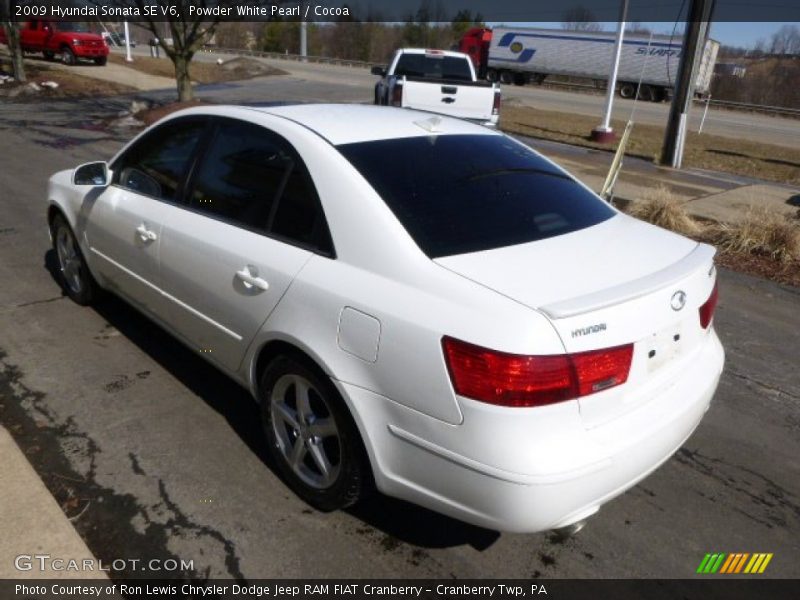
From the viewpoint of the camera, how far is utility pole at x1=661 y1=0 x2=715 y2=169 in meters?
11.6

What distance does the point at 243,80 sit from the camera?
3092 cm

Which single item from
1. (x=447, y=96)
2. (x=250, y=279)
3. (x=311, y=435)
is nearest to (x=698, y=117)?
(x=447, y=96)

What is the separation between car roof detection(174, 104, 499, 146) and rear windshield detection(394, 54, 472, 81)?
396 inches

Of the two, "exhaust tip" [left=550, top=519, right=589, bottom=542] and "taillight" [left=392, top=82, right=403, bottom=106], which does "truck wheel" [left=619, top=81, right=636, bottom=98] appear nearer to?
"taillight" [left=392, top=82, right=403, bottom=106]

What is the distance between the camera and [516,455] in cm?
212

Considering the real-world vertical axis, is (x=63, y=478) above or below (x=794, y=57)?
below

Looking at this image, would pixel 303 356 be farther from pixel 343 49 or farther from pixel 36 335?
pixel 343 49

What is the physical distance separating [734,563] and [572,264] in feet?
4.66

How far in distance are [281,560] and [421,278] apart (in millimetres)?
1261

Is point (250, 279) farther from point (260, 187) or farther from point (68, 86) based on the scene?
point (68, 86)

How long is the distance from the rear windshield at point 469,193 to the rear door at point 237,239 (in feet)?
1.08

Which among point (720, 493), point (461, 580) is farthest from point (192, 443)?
point (720, 493)

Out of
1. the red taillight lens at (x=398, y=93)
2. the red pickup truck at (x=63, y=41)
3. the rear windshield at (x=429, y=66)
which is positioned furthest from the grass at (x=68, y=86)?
the red taillight lens at (x=398, y=93)

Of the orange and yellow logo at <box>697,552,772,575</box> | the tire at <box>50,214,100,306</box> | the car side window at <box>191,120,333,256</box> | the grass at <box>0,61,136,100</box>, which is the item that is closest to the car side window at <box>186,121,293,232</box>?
the car side window at <box>191,120,333,256</box>
